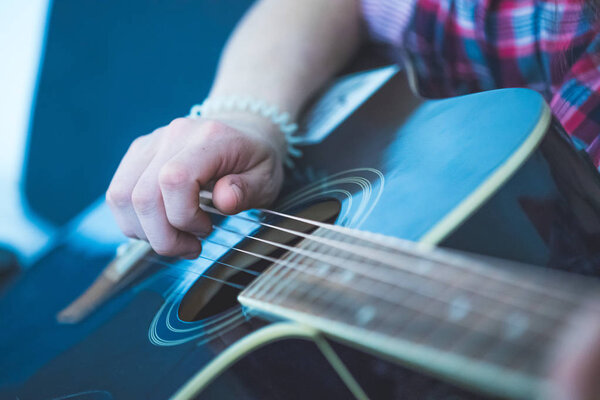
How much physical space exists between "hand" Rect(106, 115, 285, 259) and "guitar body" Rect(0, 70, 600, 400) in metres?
0.04

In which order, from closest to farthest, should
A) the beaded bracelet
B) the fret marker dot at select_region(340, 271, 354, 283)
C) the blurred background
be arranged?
the fret marker dot at select_region(340, 271, 354, 283) → the beaded bracelet → the blurred background

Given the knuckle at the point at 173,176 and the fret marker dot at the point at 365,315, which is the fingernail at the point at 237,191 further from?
the fret marker dot at the point at 365,315

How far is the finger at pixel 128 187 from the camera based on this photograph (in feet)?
1.75

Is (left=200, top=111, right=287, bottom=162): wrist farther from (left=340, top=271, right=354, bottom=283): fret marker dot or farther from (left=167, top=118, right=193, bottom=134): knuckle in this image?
(left=340, top=271, right=354, bottom=283): fret marker dot

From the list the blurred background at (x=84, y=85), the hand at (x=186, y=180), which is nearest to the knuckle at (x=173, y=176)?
the hand at (x=186, y=180)

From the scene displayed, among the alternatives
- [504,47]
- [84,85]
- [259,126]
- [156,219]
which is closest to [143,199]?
[156,219]

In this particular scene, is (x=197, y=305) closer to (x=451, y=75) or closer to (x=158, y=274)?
(x=158, y=274)

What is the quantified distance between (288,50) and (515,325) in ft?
1.96

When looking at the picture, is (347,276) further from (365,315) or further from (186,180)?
(186,180)

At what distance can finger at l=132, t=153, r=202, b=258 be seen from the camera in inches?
19.4

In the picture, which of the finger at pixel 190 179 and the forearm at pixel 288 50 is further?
the forearm at pixel 288 50

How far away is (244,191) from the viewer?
0.51m

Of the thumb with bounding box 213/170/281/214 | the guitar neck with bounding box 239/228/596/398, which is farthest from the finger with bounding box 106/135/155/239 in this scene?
the guitar neck with bounding box 239/228/596/398

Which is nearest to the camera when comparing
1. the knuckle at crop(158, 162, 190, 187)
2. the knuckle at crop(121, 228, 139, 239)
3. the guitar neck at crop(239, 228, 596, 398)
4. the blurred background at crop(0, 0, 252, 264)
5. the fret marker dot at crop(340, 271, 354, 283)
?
the guitar neck at crop(239, 228, 596, 398)
